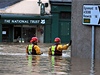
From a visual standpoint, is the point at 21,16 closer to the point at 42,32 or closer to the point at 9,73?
the point at 42,32

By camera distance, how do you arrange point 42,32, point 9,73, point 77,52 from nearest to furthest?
1. point 9,73
2. point 77,52
3. point 42,32

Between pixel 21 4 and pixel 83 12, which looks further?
pixel 21 4

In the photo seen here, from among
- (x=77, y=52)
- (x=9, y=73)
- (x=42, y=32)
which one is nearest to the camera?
(x=9, y=73)

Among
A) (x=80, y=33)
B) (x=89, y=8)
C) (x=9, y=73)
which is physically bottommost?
(x=9, y=73)

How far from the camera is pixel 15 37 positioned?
45312 mm

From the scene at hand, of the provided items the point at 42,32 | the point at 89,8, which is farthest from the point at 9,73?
the point at 42,32

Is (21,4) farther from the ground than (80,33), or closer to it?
farther from the ground

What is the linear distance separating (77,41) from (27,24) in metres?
30.6

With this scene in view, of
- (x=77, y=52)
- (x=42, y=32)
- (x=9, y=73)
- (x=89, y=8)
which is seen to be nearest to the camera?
(x=9, y=73)

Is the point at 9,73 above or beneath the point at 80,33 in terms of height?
beneath

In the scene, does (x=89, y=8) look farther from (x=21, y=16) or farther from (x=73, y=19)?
(x=21, y=16)

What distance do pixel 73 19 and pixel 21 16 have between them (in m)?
29.7

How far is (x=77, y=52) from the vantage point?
15.0m

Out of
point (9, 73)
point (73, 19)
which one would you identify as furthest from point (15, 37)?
point (9, 73)
